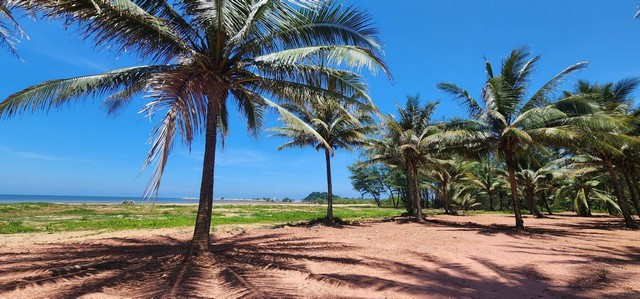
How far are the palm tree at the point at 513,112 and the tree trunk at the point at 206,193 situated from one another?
11774 mm

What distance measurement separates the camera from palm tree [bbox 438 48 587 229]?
520 inches

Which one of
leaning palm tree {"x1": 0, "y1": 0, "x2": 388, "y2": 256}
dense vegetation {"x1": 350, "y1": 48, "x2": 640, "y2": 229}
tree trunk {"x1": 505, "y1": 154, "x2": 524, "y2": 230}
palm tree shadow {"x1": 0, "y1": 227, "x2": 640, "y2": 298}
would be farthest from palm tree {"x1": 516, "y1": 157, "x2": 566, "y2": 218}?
leaning palm tree {"x1": 0, "y1": 0, "x2": 388, "y2": 256}

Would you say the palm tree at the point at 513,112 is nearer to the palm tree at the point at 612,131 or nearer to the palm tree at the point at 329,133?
the palm tree at the point at 612,131

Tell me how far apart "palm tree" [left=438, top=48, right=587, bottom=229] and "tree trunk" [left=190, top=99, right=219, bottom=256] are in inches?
464

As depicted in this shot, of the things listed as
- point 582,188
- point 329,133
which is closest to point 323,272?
point 329,133

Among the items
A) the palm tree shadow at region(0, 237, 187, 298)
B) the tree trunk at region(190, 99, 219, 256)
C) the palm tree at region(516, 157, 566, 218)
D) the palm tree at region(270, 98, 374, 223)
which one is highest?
the palm tree at region(270, 98, 374, 223)

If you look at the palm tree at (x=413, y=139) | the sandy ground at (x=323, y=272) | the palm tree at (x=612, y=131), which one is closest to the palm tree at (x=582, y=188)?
the palm tree at (x=612, y=131)

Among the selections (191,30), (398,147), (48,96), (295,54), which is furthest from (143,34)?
(398,147)

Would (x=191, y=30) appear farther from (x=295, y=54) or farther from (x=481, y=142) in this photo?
(x=481, y=142)

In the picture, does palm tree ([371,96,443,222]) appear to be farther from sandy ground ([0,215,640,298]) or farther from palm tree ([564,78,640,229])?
sandy ground ([0,215,640,298])

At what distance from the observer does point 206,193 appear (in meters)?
7.00

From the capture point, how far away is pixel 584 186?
85.4 ft

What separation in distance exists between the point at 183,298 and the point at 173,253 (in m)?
3.93

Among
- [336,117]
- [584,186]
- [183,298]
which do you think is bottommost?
[183,298]
